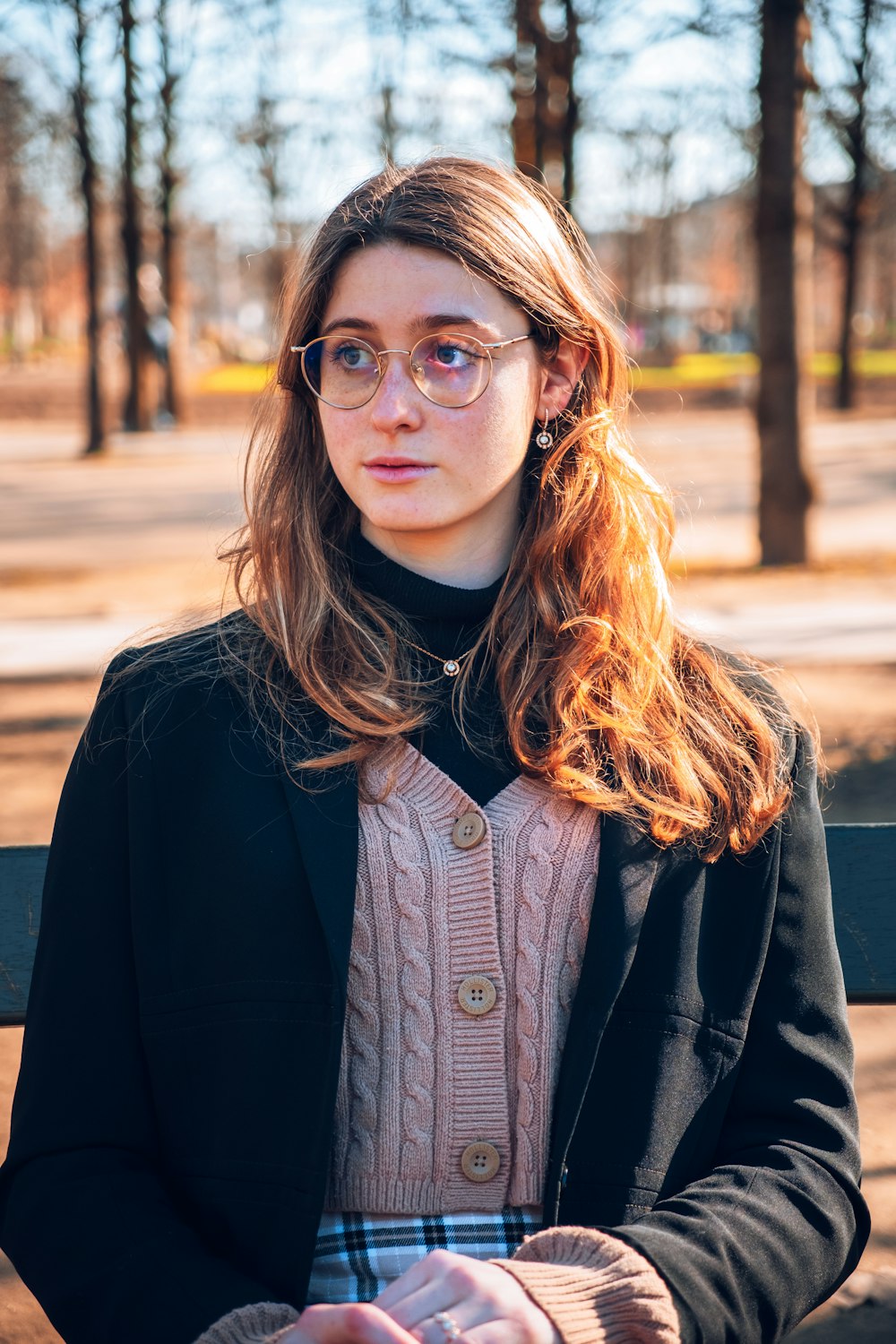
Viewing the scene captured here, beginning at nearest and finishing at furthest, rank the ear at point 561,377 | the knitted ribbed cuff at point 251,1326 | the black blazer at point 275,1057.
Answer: the knitted ribbed cuff at point 251,1326, the black blazer at point 275,1057, the ear at point 561,377

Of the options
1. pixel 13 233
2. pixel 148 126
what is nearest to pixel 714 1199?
pixel 148 126

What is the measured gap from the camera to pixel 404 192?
79.4 inches

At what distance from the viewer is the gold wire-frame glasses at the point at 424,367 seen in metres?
1.98

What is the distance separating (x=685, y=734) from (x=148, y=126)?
21959mm

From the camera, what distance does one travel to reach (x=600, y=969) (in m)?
1.88

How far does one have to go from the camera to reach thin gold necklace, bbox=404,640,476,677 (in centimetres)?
205

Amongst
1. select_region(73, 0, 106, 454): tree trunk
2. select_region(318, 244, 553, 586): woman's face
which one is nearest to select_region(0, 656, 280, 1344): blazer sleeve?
select_region(318, 244, 553, 586): woman's face

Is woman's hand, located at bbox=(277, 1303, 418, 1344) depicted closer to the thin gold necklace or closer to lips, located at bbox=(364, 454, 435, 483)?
the thin gold necklace

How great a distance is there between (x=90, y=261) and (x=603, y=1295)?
2125 cm

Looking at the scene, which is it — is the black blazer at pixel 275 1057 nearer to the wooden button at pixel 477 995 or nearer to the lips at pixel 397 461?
the wooden button at pixel 477 995

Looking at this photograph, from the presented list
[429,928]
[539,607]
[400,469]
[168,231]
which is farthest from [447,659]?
[168,231]

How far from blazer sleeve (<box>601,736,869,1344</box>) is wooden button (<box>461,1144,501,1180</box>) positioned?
0.18 m

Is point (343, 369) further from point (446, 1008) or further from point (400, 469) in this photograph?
point (446, 1008)

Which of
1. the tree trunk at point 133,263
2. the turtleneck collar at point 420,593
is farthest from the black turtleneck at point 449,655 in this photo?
the tree trunk at point 133,263
